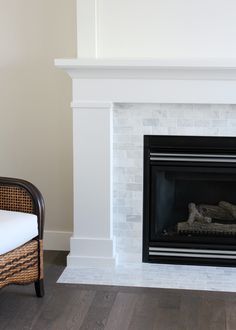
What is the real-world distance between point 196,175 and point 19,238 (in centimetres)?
116

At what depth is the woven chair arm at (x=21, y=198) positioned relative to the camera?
109 inches

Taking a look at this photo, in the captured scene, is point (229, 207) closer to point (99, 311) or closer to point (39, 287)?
point (99, 311)

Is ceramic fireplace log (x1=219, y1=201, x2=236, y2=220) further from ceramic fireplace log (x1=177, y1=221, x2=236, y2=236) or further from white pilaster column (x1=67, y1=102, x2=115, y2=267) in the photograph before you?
white pilaster column (x1=67, y1=102, x2=115, y2=267)

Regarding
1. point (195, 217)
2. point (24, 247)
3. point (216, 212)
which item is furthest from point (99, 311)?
point (216, 212)

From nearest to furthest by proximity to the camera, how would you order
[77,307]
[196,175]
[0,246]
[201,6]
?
1. [0,246]
2. [77,307]
3. [201,6]
4. [196,175]

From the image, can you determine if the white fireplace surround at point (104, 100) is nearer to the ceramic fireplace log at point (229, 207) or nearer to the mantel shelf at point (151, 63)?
the mantel shelf at point (151, 63)

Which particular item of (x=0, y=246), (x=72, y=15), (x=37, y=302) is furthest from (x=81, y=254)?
(x=72, y=15)

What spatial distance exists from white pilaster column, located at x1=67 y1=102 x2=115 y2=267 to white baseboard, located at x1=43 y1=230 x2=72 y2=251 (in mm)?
305

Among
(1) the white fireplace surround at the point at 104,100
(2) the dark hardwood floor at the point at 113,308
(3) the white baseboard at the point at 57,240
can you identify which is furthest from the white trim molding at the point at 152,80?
(2) the dark hardwood floor at the point at 113,308

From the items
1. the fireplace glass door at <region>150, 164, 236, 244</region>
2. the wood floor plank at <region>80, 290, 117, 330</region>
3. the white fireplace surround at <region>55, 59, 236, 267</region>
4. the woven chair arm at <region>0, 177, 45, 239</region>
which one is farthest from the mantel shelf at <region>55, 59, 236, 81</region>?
the wood floor plank at <region>80, 290, 117, 330</region>

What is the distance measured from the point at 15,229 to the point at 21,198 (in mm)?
271

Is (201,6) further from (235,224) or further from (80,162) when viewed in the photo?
(235,224)

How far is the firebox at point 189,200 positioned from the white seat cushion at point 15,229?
782mm

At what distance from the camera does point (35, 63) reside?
11.1ft
